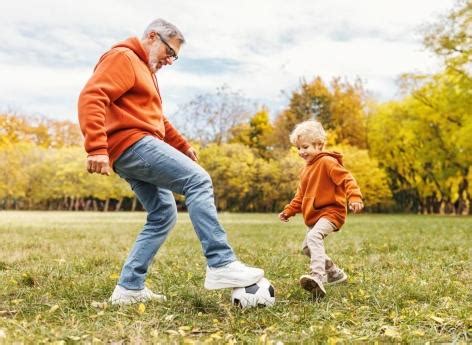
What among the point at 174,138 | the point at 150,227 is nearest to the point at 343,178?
the point at 174,138

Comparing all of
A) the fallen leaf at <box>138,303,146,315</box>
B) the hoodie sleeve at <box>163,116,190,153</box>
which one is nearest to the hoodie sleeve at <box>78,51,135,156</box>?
the hoodie sleeve at <box>163,116,190,153</box>

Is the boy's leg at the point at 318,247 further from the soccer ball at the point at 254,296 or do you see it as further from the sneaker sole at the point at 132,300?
the sneaker sole at the point at 132,300

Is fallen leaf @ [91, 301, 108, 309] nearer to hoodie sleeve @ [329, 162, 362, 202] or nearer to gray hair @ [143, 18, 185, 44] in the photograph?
gray hair @ [143, 18, 185, 44]

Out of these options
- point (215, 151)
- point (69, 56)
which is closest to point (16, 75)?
point (69, 56)

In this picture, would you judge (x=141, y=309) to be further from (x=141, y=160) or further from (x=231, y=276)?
(x=141, y=160)

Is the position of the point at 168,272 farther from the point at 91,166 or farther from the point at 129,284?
the point at 91,166

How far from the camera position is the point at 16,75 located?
2569 inches

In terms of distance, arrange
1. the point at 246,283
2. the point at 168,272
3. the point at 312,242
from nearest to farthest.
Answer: the point at 246,283 < the point at 312,242 < the point at 168,272

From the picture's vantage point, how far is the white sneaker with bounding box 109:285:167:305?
179 inches

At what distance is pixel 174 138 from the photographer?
536 cm

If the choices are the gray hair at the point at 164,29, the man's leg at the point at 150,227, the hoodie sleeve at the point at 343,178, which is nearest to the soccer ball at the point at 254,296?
the man's leg at the point at 150,227

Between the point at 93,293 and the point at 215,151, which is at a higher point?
the point at 215,151

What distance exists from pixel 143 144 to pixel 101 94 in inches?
19.4

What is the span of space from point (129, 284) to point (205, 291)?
0.75 m
